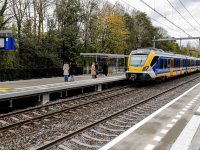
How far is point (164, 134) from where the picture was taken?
5.70m

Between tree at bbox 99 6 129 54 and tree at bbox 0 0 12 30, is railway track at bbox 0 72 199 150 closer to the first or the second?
tree at bbox 0 0 12 30

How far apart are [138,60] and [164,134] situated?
38.2 feet

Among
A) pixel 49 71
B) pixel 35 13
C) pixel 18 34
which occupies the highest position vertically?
pixel 35 13

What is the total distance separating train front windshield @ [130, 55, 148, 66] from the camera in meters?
16.6

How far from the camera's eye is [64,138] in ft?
18.4

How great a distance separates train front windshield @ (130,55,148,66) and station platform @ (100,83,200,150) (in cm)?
874

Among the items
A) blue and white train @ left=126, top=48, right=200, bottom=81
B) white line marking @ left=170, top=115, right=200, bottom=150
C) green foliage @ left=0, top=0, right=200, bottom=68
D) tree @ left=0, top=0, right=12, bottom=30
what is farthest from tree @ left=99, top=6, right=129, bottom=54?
white line marking @ left=170, top=115, right=200, bottom=150

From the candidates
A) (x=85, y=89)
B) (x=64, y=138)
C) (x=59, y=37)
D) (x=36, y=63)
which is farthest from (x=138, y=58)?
(x=59, y=37)

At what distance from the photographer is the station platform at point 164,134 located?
486 centimetres

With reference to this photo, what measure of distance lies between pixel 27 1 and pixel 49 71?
11430 mm

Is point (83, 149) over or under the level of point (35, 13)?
under

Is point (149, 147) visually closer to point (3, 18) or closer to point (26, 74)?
point (26, 74)

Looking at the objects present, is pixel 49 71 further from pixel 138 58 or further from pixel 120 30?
pixel 120 30

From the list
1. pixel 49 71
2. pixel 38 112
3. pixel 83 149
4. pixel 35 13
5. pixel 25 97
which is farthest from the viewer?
pixel 35 13
